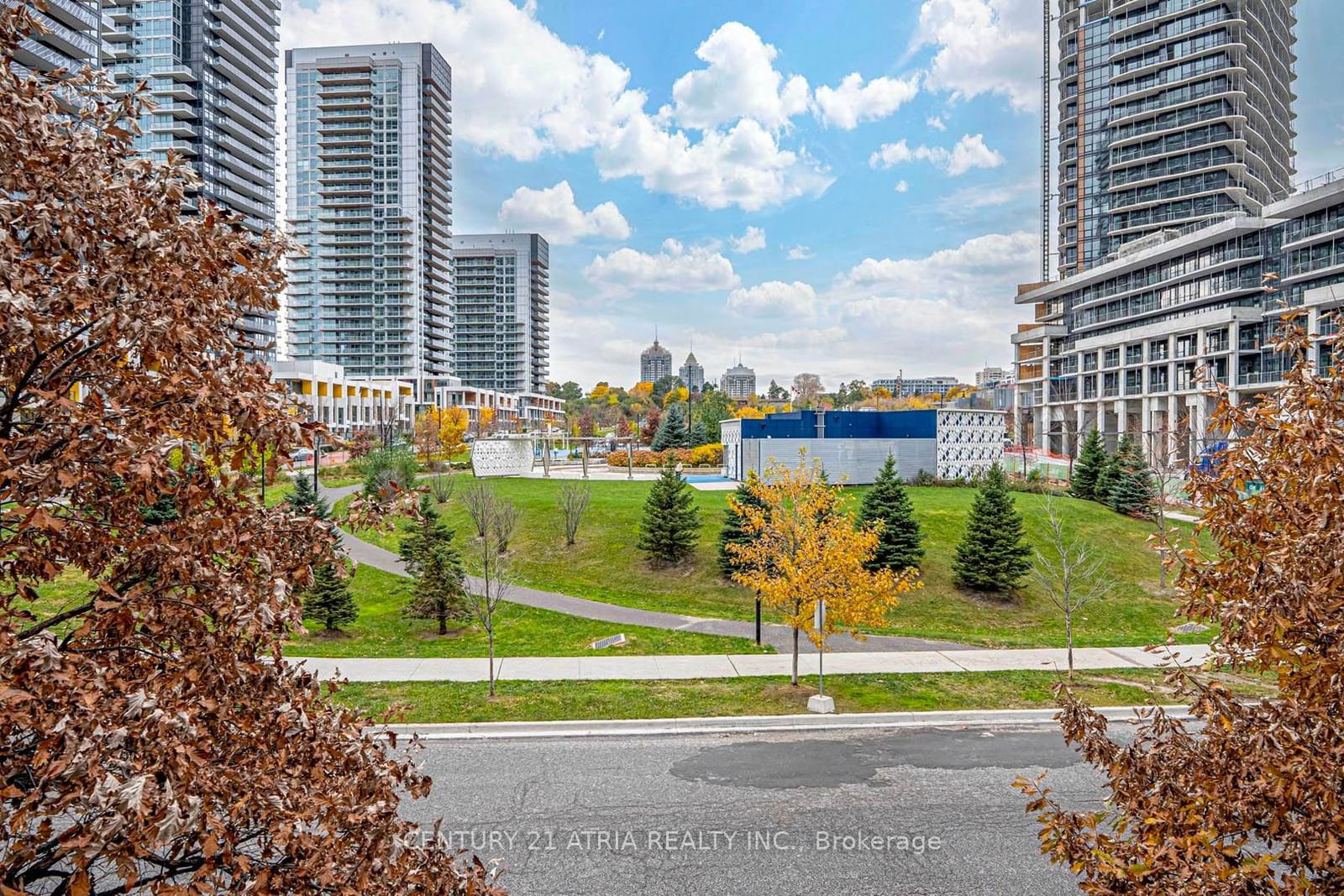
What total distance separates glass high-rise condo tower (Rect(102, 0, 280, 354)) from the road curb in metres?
78.5

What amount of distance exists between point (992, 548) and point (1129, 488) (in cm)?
1759

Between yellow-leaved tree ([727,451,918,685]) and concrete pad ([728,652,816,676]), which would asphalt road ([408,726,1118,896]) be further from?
concrete pad ([728,652,816,676])

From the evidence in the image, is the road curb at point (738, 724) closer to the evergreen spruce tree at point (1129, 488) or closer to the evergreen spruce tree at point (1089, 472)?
the evergreen spruce tree at point (1129, 488)

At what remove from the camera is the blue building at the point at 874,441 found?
134 feet

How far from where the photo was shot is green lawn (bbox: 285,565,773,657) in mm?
18281

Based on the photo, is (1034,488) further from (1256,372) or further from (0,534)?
(0,534)

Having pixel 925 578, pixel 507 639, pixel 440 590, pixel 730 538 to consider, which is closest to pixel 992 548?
pixel 925 578

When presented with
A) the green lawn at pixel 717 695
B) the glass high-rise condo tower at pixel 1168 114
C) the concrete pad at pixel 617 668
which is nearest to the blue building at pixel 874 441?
the concrete pad at pixel 617 668

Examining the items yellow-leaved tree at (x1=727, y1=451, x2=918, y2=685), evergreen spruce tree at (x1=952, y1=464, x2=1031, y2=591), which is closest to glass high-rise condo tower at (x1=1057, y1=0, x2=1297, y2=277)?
evergreen spruce tree at (x1=952, y1=464, x2=1031, y2=591)

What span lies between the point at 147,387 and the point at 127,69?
352ft

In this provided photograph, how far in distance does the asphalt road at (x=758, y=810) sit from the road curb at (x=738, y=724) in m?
0.25

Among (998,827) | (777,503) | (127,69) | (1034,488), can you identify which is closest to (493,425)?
(127,69)

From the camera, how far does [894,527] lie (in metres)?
26.5

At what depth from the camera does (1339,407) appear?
445 centimetres
